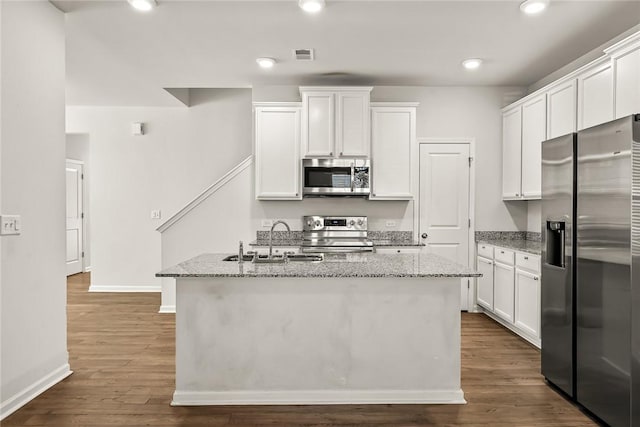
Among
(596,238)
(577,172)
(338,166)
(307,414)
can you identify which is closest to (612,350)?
(596,238)

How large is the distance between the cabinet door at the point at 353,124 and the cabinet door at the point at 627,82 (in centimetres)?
231

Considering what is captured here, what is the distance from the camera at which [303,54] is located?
4.11 m

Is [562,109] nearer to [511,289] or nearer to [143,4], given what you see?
[511,289]

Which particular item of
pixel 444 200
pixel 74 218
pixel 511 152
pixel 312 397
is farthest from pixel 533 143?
pixel 74 218

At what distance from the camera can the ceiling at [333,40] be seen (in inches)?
125

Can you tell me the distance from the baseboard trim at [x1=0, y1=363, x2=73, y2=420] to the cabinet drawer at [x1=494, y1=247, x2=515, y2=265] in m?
4.01

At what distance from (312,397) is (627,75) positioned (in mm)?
3079

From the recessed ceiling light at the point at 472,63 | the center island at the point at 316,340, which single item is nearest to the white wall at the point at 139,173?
the recessed ceiling light at the point at 472,63

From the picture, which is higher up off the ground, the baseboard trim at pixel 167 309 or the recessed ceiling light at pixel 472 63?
the recessed ceiling light at pixel 472 63

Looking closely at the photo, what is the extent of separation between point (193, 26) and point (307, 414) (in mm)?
3003

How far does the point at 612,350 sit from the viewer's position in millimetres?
2445

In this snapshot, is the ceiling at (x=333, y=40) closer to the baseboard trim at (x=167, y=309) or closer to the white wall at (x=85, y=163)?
the baseboard trim at (x=167, y=309)

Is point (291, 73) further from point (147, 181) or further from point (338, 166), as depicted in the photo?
point (147, 181)

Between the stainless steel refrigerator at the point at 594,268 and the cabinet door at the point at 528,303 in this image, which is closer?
the stainless steel refrigerator at the point at 594,268
